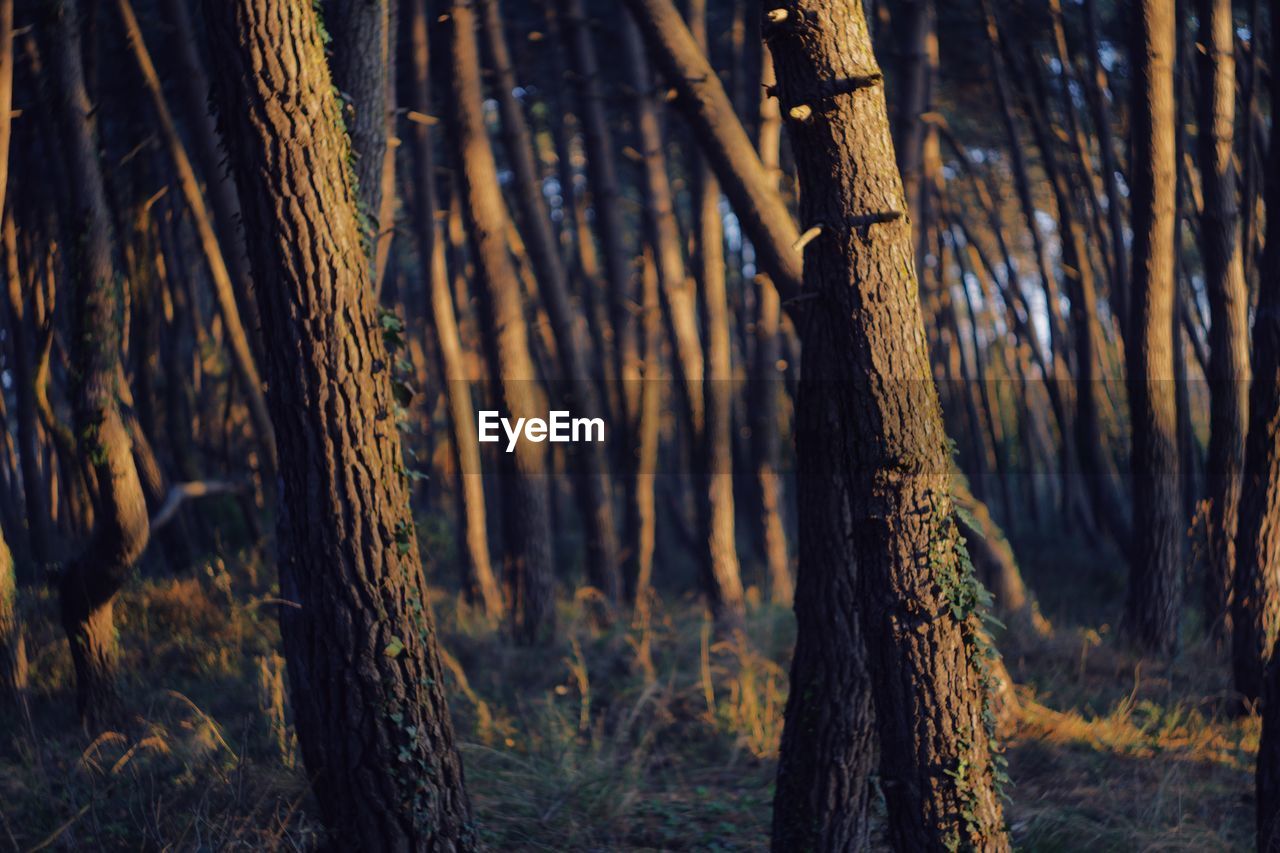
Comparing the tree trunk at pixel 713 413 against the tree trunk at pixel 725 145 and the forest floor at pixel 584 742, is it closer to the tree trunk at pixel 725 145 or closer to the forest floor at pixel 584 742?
the forest floor at pixel 584 742

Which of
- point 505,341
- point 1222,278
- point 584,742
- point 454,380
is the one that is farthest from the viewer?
point 454,380

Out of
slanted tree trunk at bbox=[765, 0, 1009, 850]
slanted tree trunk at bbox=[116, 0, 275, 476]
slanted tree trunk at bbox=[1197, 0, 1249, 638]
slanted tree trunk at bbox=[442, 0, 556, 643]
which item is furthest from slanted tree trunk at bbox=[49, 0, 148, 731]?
slanted tree trunk at bbox=[1197, 0, 1249, 638]

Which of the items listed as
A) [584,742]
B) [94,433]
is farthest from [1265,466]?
[94,433]

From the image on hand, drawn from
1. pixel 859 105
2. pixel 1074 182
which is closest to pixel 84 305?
pixel 859 105

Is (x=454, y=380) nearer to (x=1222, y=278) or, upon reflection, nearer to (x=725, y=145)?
(x=725, y=145)

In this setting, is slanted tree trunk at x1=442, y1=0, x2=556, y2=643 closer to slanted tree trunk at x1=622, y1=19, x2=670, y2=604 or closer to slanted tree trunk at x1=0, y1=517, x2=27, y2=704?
slanted tree trunk at x1=622, y1=19, x2=670, y2=604

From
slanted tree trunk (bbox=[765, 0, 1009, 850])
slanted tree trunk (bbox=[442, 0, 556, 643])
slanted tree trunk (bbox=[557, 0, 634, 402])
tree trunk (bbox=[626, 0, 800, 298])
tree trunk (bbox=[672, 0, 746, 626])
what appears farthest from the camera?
slanted tree trunk (bbox=[557, 0, 634, 402])

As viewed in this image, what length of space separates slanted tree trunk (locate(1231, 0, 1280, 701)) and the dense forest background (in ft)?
0.11

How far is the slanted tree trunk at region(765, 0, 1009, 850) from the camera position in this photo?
393 cm

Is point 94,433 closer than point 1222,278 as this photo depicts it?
Yes

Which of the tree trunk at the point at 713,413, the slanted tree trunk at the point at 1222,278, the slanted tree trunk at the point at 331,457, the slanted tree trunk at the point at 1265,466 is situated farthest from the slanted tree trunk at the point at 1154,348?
the slanted tree trunk at the point at 331,457

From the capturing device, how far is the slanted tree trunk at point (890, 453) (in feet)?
12.9

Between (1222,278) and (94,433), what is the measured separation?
796 centimetres

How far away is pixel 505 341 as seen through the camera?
1032cm
